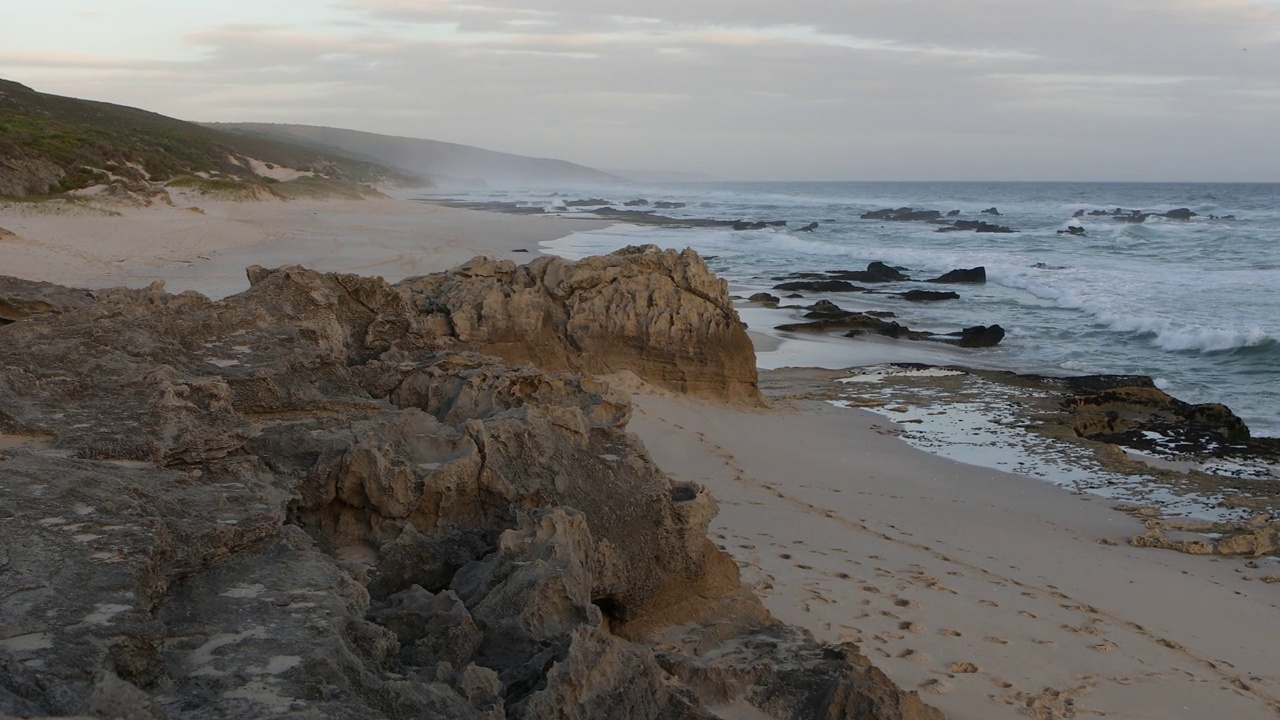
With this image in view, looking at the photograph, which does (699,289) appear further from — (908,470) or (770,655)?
(770,655)

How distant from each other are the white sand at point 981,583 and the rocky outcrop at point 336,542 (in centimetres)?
60

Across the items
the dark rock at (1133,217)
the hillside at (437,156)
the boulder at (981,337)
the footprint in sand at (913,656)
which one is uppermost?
the hillside at (437,156)

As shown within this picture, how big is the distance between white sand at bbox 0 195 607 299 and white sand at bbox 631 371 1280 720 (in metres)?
8.97

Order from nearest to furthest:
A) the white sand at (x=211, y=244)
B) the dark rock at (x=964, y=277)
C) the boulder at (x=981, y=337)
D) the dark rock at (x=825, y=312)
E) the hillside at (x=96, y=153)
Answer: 1. the boulder at (x=981, y=337)
2. the white sand at (x=211, y=244)
3. the dark rock at (x=825, y=312)
4. the hillside at (x=96, y=153)
5. the dark rock at (x=964, y=277)

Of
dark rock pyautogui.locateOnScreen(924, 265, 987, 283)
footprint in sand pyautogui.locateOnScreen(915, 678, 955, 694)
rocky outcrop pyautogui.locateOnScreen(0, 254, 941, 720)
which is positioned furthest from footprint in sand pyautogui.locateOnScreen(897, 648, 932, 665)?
dark rock pyautogui.locateOnScreen(924, 265, 987, 283)

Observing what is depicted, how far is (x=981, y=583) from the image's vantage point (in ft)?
16.5

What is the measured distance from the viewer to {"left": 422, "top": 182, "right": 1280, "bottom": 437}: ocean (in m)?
13.1

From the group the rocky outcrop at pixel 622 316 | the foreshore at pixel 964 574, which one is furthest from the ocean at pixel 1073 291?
the foreshore at pixel 964 574

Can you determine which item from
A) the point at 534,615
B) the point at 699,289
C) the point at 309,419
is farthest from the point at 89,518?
the point at 699,289

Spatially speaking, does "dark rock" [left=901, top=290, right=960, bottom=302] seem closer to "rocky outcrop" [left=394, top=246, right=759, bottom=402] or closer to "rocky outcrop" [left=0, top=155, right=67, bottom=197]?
"rocky outcrop" [left=394, top=246, right=759, bottom=402]

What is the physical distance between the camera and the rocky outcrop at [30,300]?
6.28 meters

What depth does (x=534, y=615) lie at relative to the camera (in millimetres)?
3268

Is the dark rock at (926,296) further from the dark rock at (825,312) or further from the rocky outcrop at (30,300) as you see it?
the rocky outcrop at (30,300)

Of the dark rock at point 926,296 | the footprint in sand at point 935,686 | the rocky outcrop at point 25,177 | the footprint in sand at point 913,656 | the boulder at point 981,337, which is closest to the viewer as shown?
the footprint in sand at point 935,686
